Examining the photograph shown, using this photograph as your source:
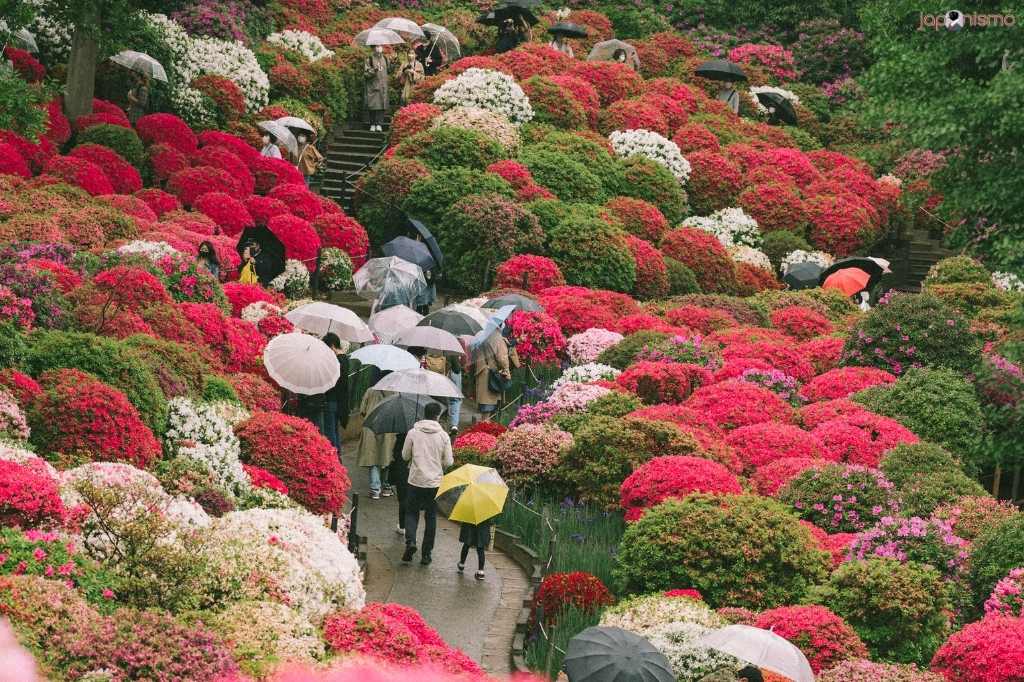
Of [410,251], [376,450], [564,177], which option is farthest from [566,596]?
[564,177]

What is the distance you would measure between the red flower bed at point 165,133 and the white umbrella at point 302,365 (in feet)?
38.6

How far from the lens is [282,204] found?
82.9ft

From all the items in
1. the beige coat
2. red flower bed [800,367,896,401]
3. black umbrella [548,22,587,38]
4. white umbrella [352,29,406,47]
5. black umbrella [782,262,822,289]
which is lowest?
the beige coat

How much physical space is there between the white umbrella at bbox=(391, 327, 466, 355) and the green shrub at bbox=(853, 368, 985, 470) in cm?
550

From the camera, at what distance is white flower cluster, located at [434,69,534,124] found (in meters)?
33.1

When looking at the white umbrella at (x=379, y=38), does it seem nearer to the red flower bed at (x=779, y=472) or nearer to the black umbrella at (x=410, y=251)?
the black umbrella at (x=410, y=251)

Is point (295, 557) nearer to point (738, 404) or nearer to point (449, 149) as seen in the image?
point (738, 404)

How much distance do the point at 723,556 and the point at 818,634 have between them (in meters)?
1.62

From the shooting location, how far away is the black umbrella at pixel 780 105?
133 ft

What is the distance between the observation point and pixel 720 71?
39.9 m

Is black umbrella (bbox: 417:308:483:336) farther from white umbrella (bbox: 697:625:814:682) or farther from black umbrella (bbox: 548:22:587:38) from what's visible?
black umbrella (bbox: 548:22:587:38)

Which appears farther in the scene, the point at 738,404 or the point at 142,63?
the point at 142,63

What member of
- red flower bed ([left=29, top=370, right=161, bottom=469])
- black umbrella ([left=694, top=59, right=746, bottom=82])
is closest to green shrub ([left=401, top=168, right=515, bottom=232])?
black umbrella ([left=694, top=59, right=746, bottom=82])

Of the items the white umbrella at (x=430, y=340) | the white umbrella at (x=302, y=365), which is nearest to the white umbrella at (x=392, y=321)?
the white umbrella at (x=430, y=340)
